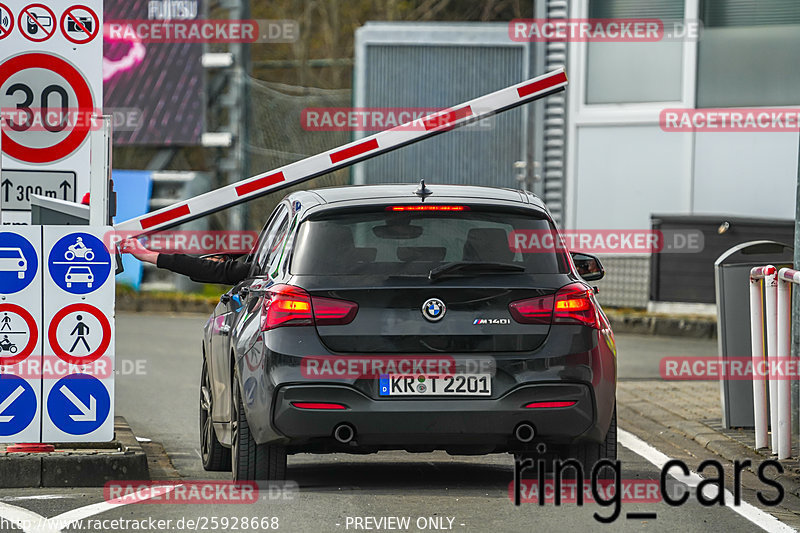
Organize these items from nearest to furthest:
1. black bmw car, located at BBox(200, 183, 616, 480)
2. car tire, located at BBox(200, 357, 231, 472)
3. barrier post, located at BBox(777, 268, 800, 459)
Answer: black bmw car, located at BBox(200, 183, 616, 480) → car tire, located at BBox(200, 357, 231, 472) → barrier post, located at BBox(777, 268, 800, 459)

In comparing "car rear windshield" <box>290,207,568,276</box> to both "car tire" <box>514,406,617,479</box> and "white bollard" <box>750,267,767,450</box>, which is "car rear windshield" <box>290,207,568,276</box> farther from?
"white bollard" <box>750,267,767,450</box>

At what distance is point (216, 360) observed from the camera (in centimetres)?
902

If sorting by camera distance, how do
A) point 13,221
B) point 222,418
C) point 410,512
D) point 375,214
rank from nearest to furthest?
point 410,512
point 375,214
point 222,418
point 13,221

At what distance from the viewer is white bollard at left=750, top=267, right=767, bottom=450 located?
10.0 m

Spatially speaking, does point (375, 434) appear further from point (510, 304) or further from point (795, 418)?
point (795, 418)

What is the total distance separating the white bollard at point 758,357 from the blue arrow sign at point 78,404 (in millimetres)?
3985

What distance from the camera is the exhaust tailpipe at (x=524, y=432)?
7.66 meters

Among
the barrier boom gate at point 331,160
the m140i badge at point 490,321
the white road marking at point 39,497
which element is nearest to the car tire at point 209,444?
the barrier boom gate at point 331,160

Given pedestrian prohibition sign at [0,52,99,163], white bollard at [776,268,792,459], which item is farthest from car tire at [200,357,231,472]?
white bollard at [776,268,792,459]

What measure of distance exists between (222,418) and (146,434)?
8.33ft

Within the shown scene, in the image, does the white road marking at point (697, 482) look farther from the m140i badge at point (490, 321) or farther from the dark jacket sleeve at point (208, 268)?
the dark jacket sleeve at point (208, 268)

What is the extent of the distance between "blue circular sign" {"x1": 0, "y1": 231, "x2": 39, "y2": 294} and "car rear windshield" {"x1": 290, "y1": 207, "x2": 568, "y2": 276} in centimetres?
182

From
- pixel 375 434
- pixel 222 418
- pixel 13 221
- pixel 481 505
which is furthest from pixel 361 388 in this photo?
pixel 13 221

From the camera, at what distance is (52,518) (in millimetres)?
7383
